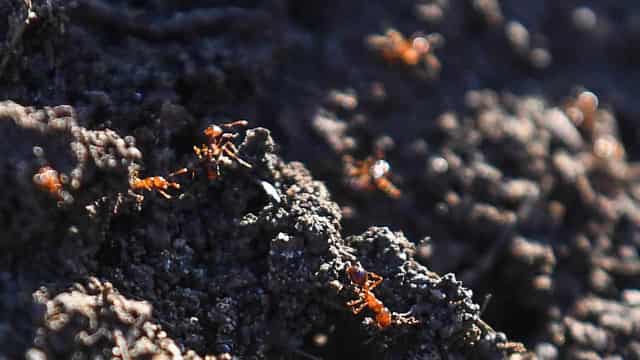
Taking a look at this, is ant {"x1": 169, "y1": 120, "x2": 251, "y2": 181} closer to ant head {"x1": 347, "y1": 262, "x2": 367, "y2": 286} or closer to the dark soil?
the dark soil

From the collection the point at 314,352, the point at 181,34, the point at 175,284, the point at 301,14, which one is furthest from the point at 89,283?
the point at 301,14

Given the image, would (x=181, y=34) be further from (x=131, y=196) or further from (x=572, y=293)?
(x=572, y=293)

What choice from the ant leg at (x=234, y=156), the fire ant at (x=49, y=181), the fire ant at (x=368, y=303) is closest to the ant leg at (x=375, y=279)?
the fire ant at (x=368, y=303)

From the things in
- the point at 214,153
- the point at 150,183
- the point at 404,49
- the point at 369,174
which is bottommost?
the point at 150,183

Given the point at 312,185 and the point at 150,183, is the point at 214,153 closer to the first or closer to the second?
the point at 150,183

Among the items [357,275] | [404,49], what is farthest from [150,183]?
[404,49]
